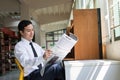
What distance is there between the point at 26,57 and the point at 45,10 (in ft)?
41.7

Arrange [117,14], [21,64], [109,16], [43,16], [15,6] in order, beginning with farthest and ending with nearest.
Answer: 1. [43,16]
2. [15,6]
3. [109,16]
4. [117,14]
5. [21,64]

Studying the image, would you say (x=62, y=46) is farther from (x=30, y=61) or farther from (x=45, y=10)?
(x=45, y=10)

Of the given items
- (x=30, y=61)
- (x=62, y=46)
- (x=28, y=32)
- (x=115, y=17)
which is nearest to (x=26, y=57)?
(x=30, y=61)

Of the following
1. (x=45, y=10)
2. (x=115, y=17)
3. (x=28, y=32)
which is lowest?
(x=28, y=32)

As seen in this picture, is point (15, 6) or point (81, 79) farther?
point (15, 6)

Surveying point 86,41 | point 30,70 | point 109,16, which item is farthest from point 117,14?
point 30,70

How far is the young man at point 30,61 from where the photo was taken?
2.41 metres

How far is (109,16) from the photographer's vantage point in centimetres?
342

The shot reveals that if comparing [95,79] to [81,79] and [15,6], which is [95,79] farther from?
[15,6]

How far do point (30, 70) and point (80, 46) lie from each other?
124 centimetres

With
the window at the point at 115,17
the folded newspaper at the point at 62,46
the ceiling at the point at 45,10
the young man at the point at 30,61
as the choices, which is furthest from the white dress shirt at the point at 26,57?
A: the ceiling at the point at 45,10

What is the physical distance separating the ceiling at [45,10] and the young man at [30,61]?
8.74 metres

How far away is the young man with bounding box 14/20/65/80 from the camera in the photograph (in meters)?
2.41

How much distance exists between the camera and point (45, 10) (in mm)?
14961
